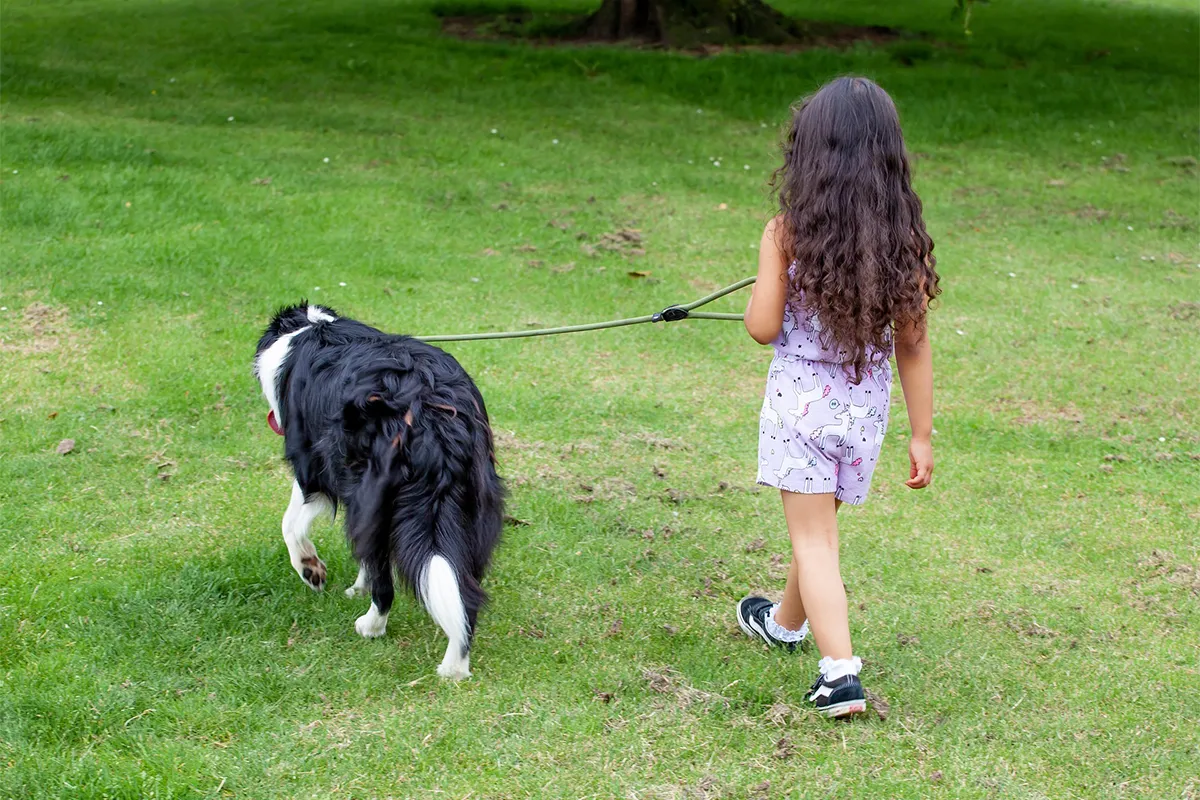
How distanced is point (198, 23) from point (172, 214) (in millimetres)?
8564

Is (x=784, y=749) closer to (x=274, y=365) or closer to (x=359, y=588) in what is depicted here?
(x=359, y=588)

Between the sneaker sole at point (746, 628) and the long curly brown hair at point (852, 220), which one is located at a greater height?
the long curly brown hair at point (852, 220)

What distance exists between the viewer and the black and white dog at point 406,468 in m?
3.62

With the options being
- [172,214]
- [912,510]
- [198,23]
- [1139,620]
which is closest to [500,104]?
[172,214]

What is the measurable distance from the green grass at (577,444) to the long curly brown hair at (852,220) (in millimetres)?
1305

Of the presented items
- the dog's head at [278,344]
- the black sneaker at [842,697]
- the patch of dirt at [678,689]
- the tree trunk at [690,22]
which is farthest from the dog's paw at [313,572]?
the tree trunk at [690,22]

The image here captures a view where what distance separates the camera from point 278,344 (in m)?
4.48

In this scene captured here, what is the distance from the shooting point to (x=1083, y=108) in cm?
1327

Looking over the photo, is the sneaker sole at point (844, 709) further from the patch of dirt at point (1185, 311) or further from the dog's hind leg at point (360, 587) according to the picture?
the patch of dirt at point (1185, 311)

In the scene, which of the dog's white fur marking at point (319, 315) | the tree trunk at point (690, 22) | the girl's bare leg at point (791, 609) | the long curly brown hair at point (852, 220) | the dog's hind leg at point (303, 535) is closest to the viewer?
the long curly brown hair at point (852, 220)

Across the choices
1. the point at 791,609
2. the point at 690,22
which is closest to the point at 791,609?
the point at 791,609

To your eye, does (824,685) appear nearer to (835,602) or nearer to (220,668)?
(835,602)

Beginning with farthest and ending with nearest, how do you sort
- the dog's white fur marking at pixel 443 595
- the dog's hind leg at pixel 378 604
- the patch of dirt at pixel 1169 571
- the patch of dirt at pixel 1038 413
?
the patch of dirt at pixel 1038 413 < the patch of dirt at pixel 1169 571 < the dog's hind leg at pixel 378 604 < the dog's white fur marking at pixel 443 595

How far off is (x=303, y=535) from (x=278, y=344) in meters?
0.76
